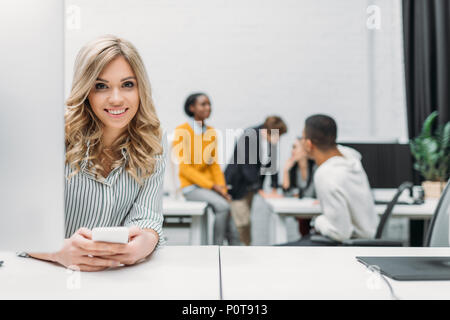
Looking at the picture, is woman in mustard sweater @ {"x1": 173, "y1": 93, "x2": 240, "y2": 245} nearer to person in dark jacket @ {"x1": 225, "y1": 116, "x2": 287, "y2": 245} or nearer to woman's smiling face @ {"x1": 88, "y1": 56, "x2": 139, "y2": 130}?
person in dark jacket @ {"x1": 225, "y1": 116, "x2": 287, "y2": 245}

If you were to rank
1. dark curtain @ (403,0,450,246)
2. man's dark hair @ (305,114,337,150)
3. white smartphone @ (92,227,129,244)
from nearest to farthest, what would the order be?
1. white smartphone @ (92,227,129,244)
2. man's dark hair @ (305,114,337,150)
3. dark curtain @ (403,0,450,246)

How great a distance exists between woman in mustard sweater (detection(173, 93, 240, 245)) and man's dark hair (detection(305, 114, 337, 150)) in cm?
60

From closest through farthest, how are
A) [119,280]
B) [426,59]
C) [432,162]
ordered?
1. [119,280]
2. [432,162]
3. [426,59]

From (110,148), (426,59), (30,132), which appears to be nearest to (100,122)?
(110,148)

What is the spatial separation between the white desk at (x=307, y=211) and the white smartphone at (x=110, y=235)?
195cm

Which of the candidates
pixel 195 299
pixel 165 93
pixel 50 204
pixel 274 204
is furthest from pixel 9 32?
pixel 165 93

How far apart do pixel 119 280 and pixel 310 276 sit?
0.38 meters

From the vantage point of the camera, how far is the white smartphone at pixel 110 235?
2.69 ft

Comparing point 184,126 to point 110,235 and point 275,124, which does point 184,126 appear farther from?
point 110,235

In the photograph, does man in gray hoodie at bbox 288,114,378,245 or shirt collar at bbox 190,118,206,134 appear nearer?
man in gray hoodie at bbox 288,114,378,245

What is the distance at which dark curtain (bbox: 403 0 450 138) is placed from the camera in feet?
12.3

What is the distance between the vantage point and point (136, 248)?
88cm

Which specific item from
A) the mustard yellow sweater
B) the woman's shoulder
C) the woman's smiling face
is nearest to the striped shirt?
the woman's smiling face

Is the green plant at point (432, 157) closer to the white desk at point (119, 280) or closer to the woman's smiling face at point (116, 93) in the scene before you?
the woman's smiling face at point (116, 93)
